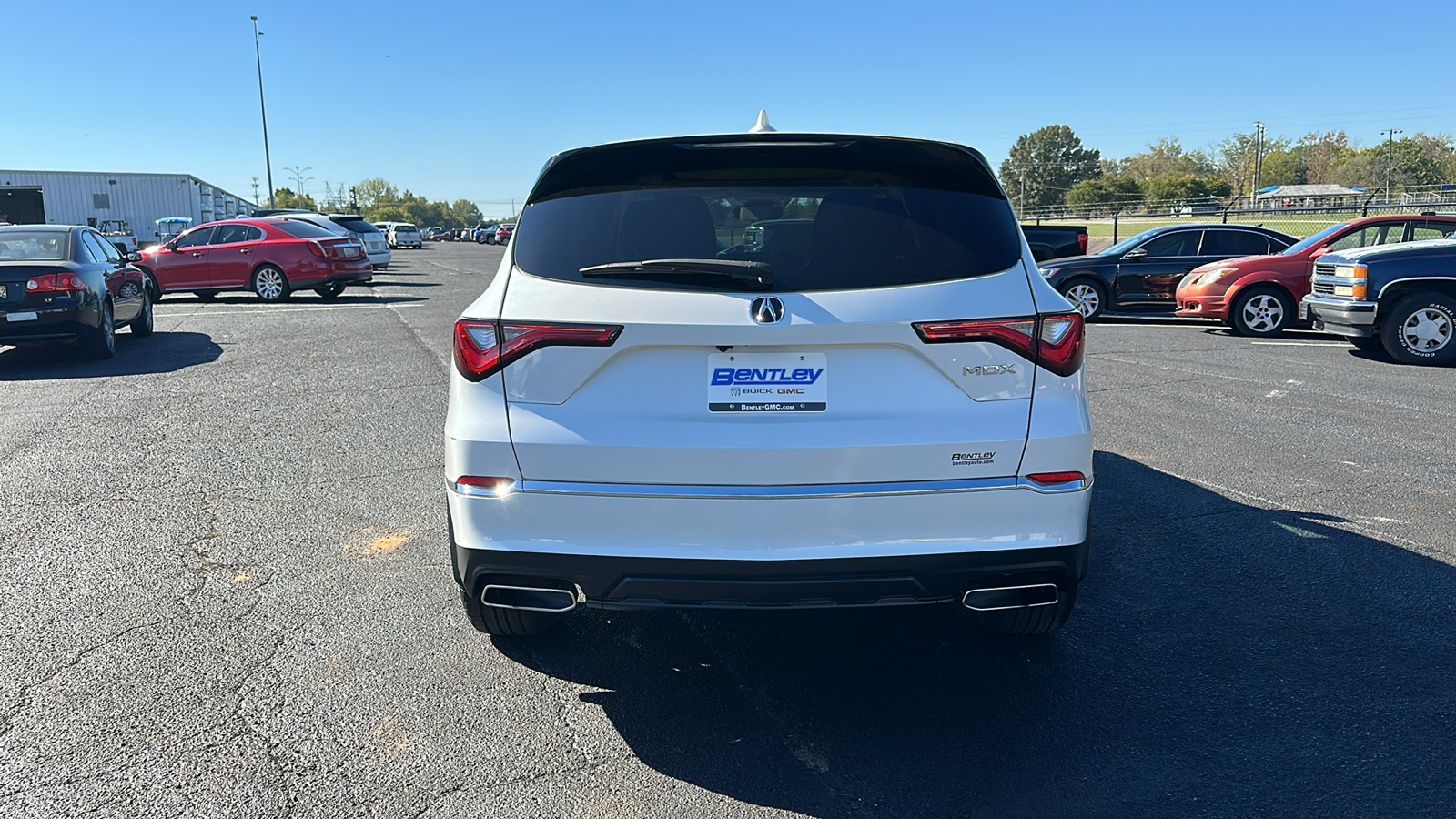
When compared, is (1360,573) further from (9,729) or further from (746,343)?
(9,729)

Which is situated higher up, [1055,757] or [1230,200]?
[1230,200]

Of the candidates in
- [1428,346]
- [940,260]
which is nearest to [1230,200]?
[1428,346]

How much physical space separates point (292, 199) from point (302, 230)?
156 m

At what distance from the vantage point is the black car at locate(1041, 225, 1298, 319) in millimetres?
15781

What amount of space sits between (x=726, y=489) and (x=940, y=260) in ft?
3.01

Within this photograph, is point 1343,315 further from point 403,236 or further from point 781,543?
point 403,236

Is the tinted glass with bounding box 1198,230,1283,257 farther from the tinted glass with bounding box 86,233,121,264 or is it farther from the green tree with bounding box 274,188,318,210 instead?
the green tree with bounding box 274,188,318,210

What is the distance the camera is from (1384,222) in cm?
1352

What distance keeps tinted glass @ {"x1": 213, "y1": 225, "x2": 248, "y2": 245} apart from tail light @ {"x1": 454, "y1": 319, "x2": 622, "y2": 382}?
748 inches

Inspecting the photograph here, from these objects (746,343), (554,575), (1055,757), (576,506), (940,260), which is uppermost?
(940,260)

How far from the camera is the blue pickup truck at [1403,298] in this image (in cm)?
1095

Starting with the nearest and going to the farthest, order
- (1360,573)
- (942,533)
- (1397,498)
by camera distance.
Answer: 1. (942,533)
2. (1360,573)
3. (1397,498)

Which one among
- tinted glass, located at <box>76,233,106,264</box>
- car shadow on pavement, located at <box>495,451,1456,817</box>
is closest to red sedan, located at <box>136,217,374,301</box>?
tinted glass, located at <box>76,233,106,264</box>

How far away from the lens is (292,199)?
533 ft
